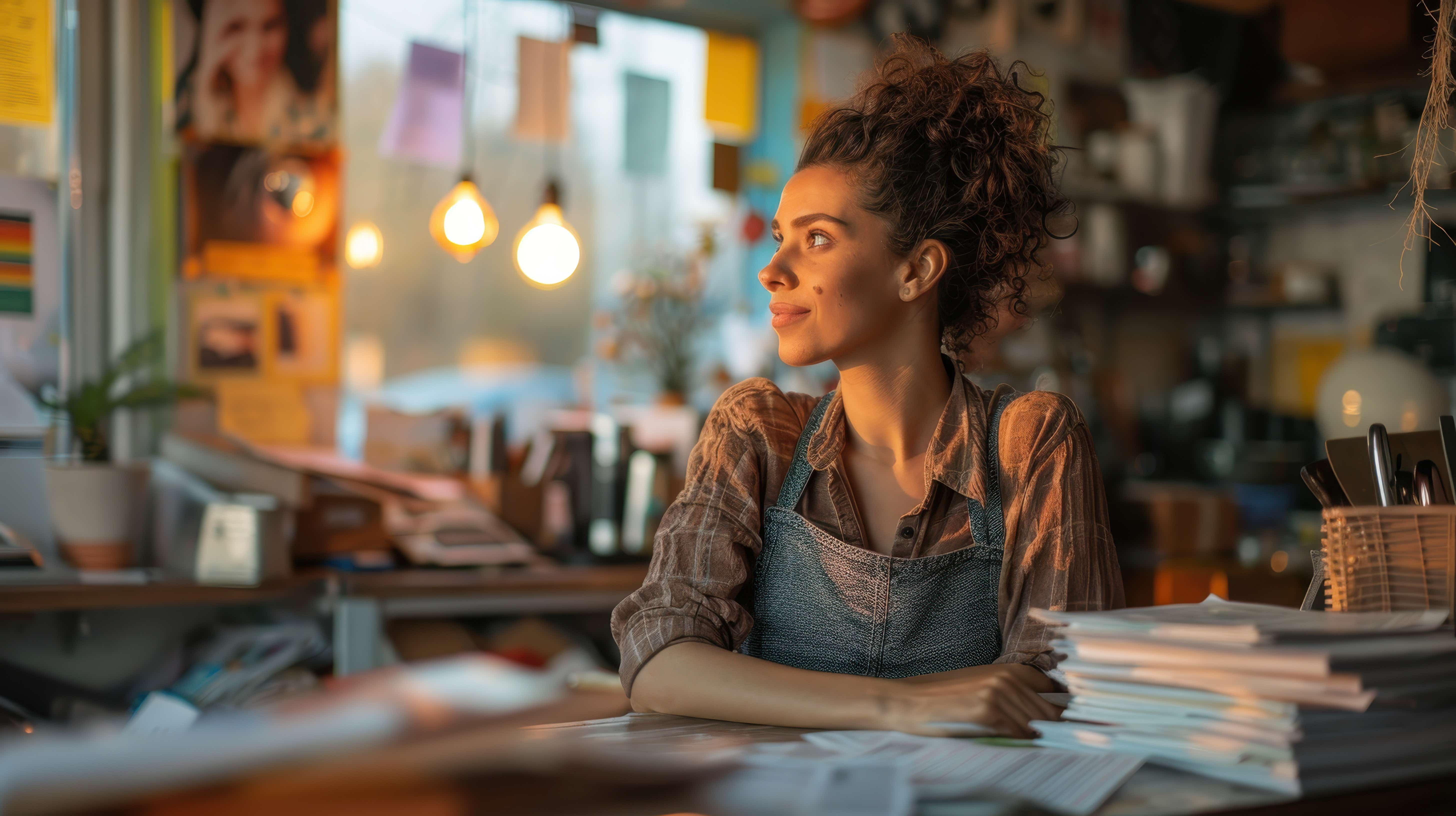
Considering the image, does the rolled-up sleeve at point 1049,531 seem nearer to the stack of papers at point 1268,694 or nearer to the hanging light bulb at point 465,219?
the stack of papers at point 1268,694

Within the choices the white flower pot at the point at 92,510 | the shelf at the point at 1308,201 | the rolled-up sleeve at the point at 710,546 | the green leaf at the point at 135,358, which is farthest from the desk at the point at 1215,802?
the shelf at the point at 1308,201

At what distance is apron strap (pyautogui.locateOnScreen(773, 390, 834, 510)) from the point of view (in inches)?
56.4

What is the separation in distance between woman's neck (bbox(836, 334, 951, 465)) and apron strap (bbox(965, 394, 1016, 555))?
10cm

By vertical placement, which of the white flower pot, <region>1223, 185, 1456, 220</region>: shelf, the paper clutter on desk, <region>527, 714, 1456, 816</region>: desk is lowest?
the white flower pot

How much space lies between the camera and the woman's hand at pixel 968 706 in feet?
3.24

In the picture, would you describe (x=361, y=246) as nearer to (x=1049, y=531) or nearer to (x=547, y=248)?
(x=547, y=248)

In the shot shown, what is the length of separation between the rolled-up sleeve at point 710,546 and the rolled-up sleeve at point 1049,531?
30 centimetres

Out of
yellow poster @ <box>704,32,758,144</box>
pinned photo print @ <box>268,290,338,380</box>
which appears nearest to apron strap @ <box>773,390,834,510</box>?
pinned photo print @ <box>268,290,338,380</box>

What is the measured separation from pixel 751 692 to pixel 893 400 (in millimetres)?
498

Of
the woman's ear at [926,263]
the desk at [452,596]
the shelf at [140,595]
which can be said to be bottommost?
the desk at [452,596]

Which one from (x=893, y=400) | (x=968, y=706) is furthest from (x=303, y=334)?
(x=968, y=706)

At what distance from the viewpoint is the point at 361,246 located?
3.19 metres

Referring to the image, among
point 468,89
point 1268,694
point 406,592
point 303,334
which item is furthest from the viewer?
point 468,89

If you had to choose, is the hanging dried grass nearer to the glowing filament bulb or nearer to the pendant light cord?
the glowing filament bulb
